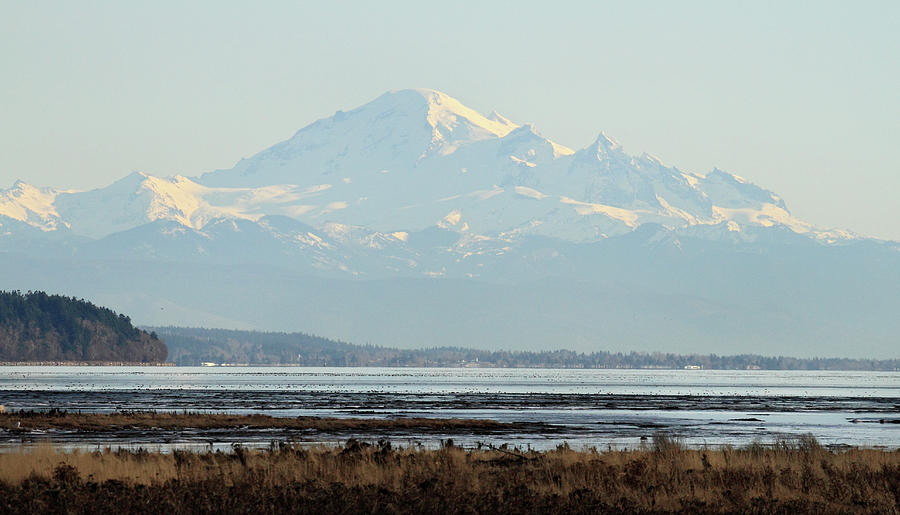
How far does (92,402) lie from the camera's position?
310 ft

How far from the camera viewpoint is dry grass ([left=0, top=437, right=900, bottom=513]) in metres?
31.0

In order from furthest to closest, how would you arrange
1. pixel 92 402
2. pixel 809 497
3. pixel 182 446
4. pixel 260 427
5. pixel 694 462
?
1. pixel 92 402
2. pixel 260 427
3. pixel 182 446
4. pixel 694 462
5. pixel 809 497

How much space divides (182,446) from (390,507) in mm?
22705

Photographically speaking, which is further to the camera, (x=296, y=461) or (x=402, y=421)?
(x=402, y=421)

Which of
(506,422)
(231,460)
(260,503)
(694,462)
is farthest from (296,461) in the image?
(506,422)

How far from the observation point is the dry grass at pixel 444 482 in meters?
31.0

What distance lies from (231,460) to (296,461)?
71.3 inches

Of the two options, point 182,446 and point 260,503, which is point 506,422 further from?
point 260,503

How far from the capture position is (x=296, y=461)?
3875 cm

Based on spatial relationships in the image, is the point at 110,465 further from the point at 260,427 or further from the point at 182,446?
the point at 260,427

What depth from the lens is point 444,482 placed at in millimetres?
34938


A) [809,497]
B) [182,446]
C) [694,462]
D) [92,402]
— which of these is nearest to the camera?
[809,497]

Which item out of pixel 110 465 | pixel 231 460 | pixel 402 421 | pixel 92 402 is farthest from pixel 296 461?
pixel 92 402

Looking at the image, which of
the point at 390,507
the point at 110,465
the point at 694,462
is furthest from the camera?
the point at 694,462
